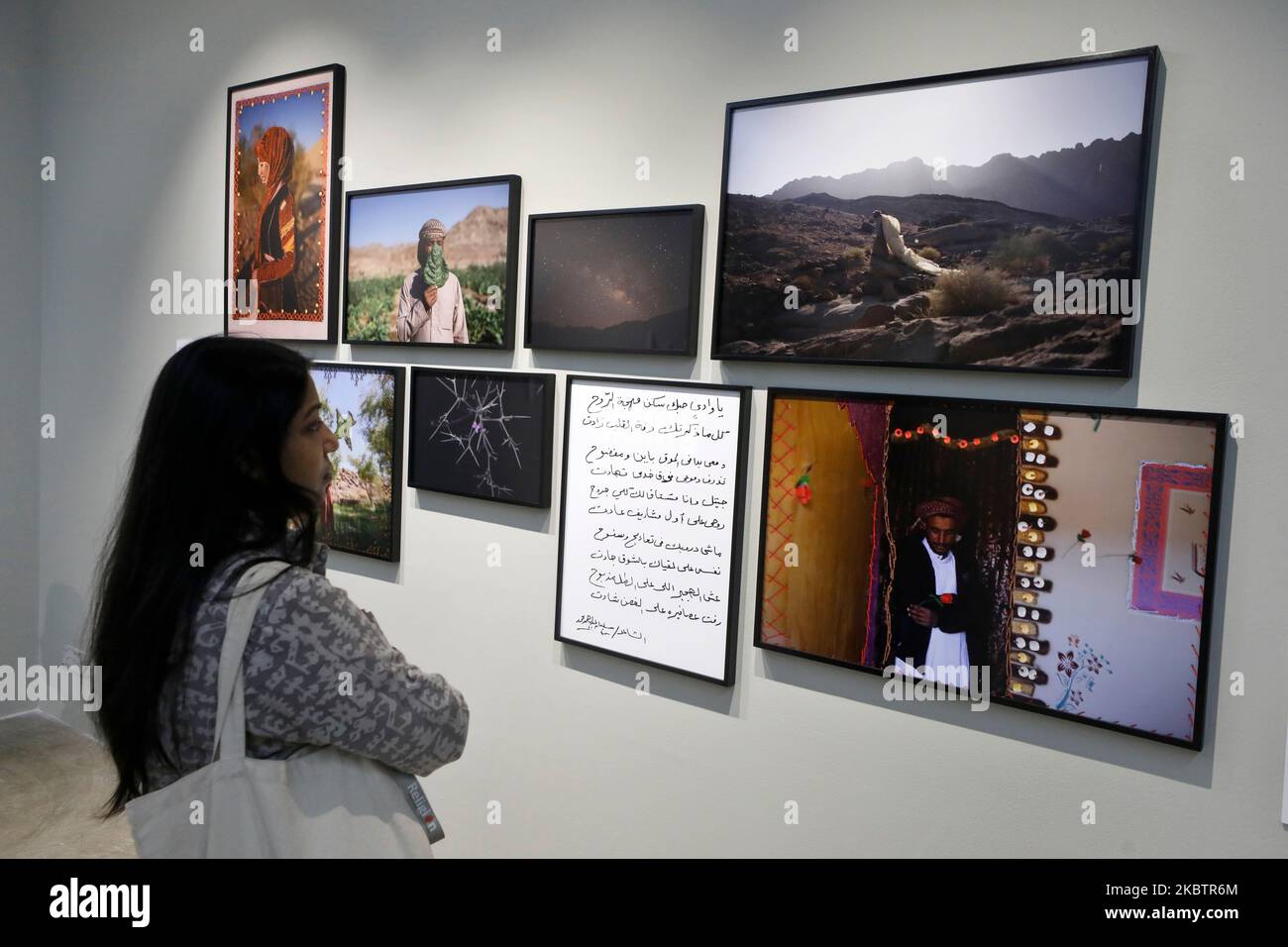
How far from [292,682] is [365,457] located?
1.66 meters

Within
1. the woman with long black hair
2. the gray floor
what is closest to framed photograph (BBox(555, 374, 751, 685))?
the woman with long black hair

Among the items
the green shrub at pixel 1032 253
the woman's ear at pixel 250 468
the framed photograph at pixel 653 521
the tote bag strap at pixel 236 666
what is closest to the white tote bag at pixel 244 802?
the tote bag strap at pixel 236 666

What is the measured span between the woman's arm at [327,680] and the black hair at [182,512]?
9 cm

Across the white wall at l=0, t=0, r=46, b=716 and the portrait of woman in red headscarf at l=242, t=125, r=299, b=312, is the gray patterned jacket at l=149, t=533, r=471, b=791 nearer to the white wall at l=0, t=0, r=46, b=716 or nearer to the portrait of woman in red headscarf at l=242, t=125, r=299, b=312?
the portrait of woman in red headscarf at l=242, t=125, r=299, b=312

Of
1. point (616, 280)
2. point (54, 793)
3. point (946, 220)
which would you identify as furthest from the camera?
point (54, 793)

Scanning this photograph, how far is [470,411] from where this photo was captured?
2.43 meters

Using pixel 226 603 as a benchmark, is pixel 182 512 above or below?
above

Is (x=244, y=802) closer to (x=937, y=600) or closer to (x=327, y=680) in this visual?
(x=327, y=680)

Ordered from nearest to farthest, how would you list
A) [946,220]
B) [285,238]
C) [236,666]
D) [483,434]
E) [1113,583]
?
1. [236,666]
2. [1113,583]
3. [946,220]
4. [483,434]
5. [285,238]

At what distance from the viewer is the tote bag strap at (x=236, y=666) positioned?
1.12 meters

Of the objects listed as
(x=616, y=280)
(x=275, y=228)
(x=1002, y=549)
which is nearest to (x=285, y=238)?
(x=275, y=228)

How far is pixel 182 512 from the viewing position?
1171mm

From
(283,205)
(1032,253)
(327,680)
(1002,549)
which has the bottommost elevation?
(327,680)

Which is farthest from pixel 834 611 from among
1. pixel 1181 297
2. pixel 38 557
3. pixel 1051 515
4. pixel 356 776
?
pixel 38 557
